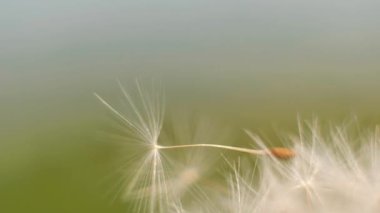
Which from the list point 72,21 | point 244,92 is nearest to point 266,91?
point 244,92

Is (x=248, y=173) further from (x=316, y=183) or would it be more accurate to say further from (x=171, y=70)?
(x=171, y=70)

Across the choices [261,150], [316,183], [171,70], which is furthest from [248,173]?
[171,70]

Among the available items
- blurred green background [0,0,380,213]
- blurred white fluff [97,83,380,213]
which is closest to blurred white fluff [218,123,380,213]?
blurred white fluff [97,83,380,213]

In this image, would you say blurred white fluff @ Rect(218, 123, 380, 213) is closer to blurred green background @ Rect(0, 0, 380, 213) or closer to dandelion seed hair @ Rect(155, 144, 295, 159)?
dandelion seed hair @ Rect(155, 144, 295, 159)

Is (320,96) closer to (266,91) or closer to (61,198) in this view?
(266,91)

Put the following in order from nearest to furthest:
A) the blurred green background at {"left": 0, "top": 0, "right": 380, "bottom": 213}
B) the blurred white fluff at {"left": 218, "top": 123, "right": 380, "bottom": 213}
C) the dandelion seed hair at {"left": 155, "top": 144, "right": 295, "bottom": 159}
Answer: the blurred white fluff at {"left": 218, "top": 123, "right": 380, "bottom": 213}, the dandelion seed hair at {"left": 155, "top": 144, "right": 295, "bottom": 159}, the blurred green background at {"left": 0, "top": 0, "right": 380, "bottom": 213}

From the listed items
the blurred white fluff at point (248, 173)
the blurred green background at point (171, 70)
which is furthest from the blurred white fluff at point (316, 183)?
the blurred green background at point (171, 70)

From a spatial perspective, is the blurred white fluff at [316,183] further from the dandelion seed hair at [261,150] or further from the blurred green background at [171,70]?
the blurred green background at [171,70]
